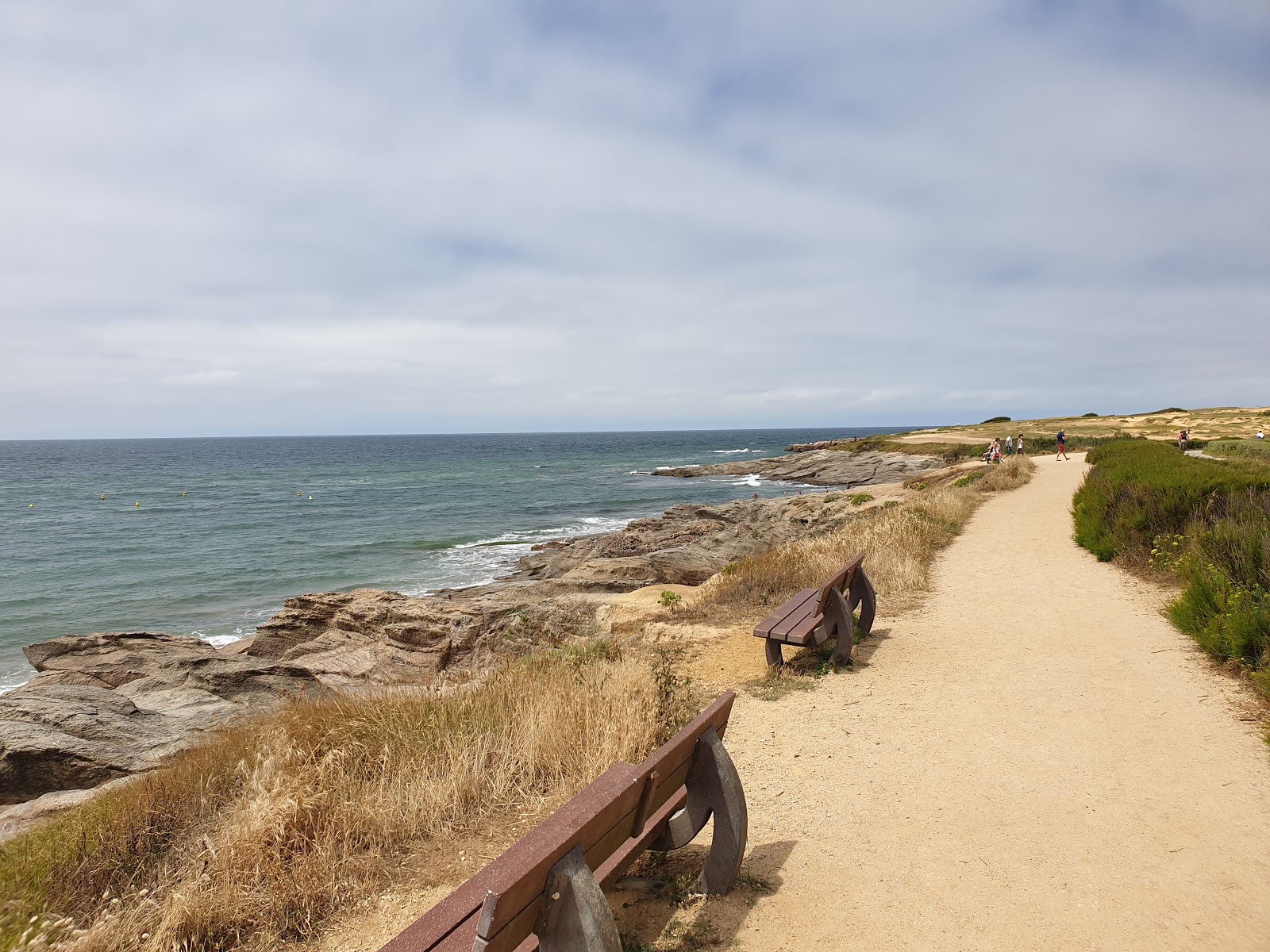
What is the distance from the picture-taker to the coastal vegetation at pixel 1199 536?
630 centimetres

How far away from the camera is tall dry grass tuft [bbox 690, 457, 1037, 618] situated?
32.6 ft

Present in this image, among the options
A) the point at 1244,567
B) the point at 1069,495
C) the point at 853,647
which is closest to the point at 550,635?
the point at 853,647

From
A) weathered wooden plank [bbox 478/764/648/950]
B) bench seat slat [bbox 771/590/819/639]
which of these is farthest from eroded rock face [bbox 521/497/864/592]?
weathered wooden plank [bbox 478/764/648/950]

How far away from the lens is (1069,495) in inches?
746

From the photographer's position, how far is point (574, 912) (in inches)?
93.3

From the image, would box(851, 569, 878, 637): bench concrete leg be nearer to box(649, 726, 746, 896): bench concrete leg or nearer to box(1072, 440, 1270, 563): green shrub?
box(649, 726, 746, 896): bench concrete leg

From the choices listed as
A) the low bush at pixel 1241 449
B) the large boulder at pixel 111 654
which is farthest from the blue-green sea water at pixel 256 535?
the low bush at pixel 1241 449

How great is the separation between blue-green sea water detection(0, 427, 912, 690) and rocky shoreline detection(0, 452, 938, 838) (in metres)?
3.96

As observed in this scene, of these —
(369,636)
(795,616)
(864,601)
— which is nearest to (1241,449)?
(864,601)

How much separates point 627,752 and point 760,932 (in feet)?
5.48

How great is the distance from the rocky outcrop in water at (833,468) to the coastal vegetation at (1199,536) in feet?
99.2

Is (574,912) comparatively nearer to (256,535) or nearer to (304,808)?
(304,808)

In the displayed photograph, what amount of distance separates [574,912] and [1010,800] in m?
3.22

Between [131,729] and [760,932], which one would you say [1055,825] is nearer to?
[760,932]
